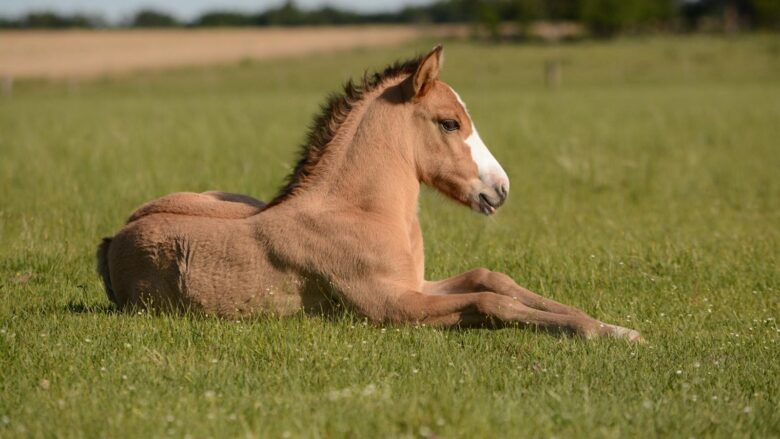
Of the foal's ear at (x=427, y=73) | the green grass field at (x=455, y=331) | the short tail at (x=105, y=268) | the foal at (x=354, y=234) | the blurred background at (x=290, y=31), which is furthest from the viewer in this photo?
the blurred background at (x=290, y=31)

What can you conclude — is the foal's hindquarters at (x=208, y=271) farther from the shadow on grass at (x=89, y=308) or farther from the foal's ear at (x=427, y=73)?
the foal's ear at (x=427, y=73)

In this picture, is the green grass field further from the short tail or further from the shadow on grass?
the short tail

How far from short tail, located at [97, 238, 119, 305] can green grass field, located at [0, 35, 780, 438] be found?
0.58 ft

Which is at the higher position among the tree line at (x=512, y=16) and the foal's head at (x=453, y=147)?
the foal's head at (x=453, y=147)

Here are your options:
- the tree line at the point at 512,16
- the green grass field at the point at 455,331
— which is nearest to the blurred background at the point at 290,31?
the tree line at the point at 512,16

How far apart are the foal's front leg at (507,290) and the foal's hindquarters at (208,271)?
103 centimetres

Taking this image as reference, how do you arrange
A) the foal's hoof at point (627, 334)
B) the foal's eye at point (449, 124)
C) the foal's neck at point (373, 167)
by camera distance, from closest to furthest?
the foal's hoof at point (627, 334) < the foal's neck at point (373, 167) < the foal's eye at point (449, 124)

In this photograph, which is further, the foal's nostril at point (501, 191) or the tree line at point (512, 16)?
the tree line at point (512, 16)

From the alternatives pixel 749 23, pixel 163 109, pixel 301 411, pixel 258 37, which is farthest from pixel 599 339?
pixel 749 23

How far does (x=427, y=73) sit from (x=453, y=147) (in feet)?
1.79

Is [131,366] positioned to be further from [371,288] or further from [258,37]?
[258,37]

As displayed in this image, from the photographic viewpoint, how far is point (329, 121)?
7.18 metres

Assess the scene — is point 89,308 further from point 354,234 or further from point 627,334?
point 627,334

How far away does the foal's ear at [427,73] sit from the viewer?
6727 mm
